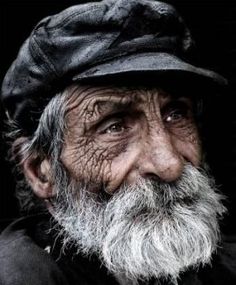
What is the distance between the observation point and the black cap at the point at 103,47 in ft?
8.21

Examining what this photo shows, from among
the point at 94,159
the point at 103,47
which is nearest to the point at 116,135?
the point at 94,159

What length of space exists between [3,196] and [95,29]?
1.92 metres

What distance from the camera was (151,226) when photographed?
2.50m

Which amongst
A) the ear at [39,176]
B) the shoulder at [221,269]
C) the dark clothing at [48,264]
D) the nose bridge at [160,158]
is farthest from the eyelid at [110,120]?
the shoulder at [221,269]

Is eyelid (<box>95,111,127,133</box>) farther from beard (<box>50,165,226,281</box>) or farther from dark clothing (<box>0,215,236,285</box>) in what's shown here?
dark clothing (<box>0,215,236,285</box>)

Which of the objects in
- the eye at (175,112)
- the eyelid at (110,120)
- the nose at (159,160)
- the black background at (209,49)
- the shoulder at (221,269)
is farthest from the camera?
the black background at (209,49)

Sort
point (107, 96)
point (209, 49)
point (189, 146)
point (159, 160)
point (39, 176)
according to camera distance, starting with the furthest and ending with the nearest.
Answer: point (209, 49), point (39, 176), point (189, 146), point (107, 96), point (159, 160)

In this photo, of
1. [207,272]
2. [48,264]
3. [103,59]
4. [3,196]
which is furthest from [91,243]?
[3,196]

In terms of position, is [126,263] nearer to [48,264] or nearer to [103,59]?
[48,264]

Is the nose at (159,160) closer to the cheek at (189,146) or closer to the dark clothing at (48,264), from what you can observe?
the cheek at (189,146)

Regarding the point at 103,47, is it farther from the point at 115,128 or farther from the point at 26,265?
the point at 26,265

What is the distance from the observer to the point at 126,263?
8.23 feet

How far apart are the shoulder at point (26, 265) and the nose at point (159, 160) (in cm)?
53

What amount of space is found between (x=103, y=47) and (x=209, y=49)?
1.71m
